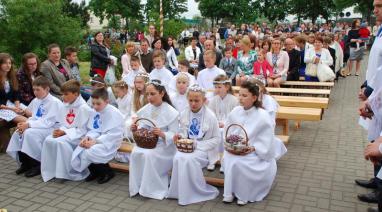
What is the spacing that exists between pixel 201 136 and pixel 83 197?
1.75 m

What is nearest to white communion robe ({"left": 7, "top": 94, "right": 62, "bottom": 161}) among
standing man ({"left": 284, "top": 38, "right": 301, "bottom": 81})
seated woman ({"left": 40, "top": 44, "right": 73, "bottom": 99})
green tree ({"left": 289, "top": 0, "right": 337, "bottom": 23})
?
seated woman ({"left": 40, "top": 44, "right": 73, "bottom": 99})

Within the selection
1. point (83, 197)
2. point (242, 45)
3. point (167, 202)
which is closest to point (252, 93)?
point (167, 202)

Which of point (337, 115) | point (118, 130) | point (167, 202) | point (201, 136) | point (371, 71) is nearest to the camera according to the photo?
point (371, 71)

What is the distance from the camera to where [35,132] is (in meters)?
6.02

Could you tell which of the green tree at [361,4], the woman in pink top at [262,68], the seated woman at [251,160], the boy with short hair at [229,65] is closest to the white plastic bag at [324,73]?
the woman in pink top at [262,68]

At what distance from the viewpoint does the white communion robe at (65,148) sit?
5.67 m

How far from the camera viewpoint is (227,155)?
495 cm

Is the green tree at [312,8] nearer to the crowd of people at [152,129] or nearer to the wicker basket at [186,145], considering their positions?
the crowd of people at [152,129]

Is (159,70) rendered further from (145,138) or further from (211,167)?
(145,138)

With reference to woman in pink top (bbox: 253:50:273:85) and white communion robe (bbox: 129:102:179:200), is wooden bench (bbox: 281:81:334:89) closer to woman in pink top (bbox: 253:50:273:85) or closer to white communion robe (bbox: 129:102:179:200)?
woman in pink top (bbox: 253:50:273:85)

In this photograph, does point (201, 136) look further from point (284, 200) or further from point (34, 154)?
point (34, 154)

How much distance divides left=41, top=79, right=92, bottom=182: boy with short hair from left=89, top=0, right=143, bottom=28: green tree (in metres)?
36.7

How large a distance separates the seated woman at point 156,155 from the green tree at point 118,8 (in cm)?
3740

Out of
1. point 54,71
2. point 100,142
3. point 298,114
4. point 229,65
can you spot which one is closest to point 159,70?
point 229,65
